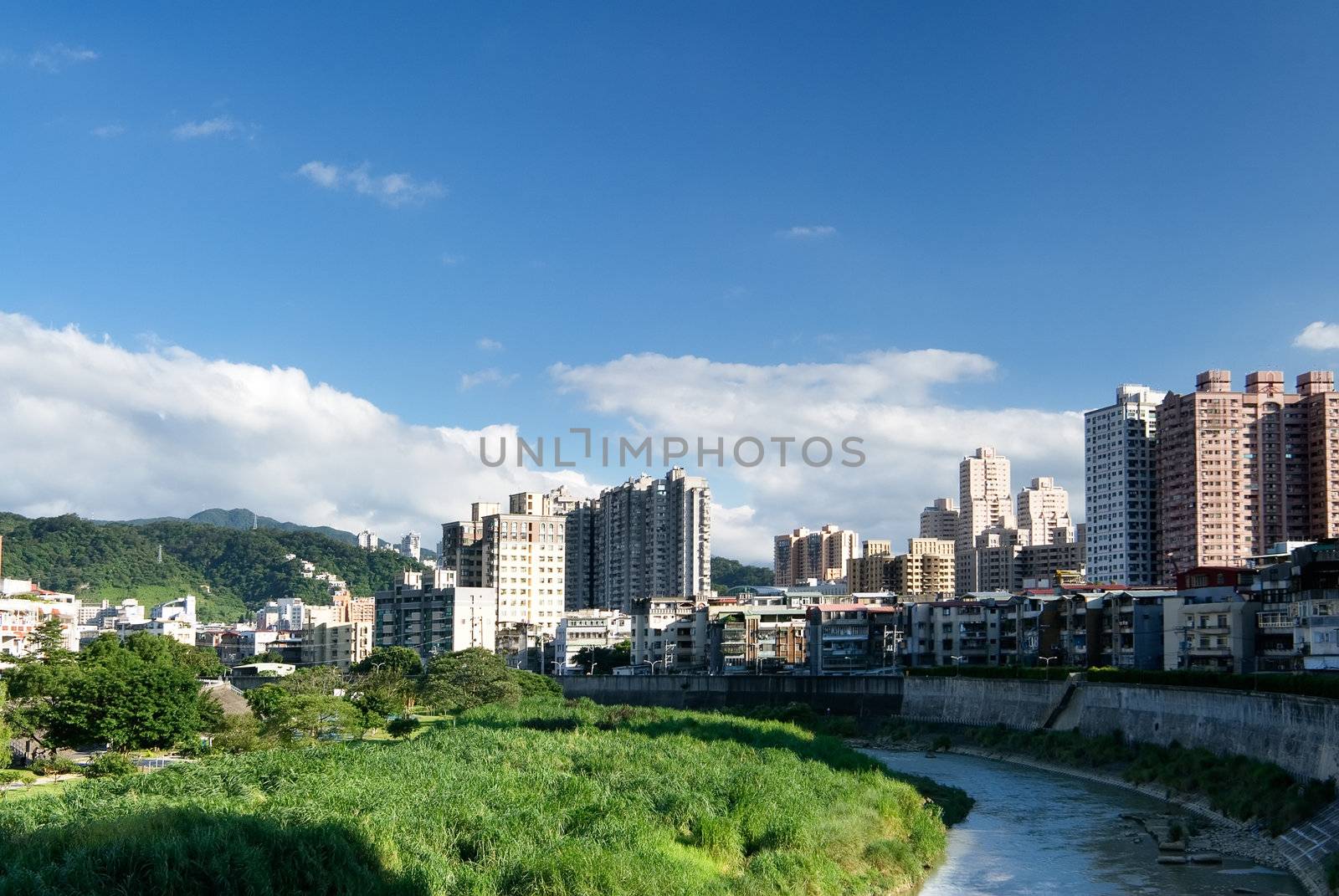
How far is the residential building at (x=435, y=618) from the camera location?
13375cm

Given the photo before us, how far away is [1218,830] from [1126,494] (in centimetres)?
10651

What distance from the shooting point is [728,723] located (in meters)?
54.6

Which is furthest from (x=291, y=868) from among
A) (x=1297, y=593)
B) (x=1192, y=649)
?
(x=1192, y=649)

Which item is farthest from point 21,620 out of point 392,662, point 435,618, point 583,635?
point 583,635

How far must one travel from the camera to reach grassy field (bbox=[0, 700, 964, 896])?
68.9ft

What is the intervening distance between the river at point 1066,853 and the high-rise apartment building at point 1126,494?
3598 inches

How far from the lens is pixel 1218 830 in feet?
129

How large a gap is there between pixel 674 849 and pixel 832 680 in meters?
56.9

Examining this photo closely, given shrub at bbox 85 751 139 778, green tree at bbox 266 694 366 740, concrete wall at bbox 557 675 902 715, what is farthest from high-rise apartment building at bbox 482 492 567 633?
shrub at bbox 85 751 139 778

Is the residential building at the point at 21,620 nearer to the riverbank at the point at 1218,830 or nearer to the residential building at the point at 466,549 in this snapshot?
the residential building at the point at 466,549

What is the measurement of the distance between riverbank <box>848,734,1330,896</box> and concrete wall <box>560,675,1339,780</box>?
8.31 feet

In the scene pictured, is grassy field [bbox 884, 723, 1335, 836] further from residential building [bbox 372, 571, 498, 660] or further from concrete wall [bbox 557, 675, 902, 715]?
residential building [bbox 372, 571, 498, 660]

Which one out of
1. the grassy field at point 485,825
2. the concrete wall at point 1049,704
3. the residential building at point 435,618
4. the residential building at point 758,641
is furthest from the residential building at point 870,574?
the grassy field at point 485,825

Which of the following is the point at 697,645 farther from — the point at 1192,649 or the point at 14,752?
the point at 14,752
